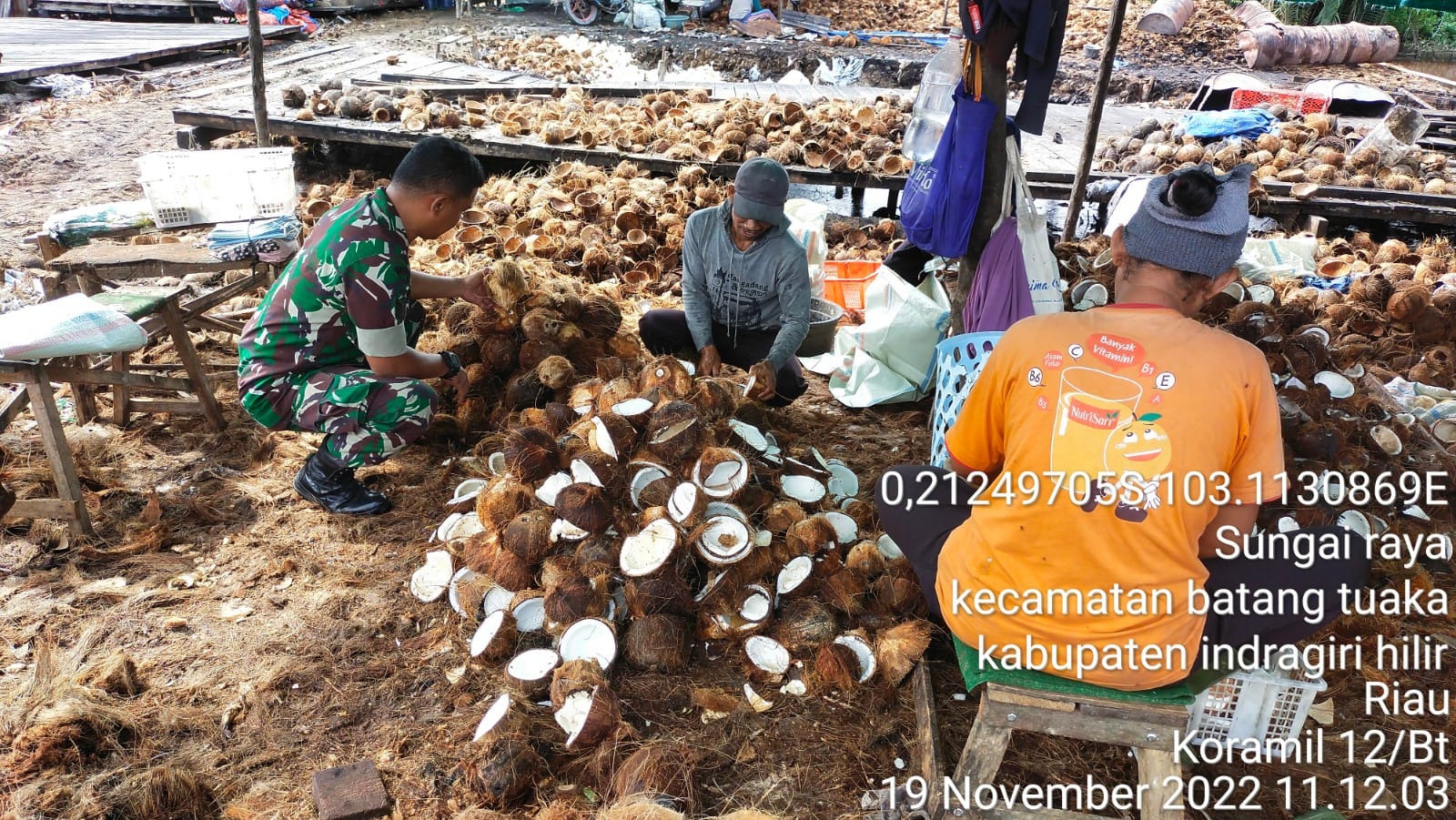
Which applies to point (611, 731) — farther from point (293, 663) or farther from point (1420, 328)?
point (1420, 328)

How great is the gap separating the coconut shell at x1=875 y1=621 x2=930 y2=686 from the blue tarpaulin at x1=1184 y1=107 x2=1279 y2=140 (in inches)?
297

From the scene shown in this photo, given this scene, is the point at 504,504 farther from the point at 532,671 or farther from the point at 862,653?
the point at 862,653

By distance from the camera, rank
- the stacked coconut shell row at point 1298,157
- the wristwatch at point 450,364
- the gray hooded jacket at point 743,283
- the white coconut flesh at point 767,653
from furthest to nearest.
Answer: the stacked coconut shell row at point 1298,157 → the gray hooded jacket at point 743,283 → the wristwatch at point 450,364 → the white coconut flesh at point 767,653

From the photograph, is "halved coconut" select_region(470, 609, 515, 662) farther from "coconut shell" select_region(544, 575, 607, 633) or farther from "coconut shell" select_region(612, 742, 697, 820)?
"coconut shell" select_region(612, 742, 697, 820)

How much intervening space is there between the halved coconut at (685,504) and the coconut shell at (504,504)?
46 cm

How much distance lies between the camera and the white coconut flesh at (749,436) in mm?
3043

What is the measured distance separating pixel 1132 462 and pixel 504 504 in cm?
189

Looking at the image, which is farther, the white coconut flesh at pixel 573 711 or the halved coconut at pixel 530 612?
the halved coconut at pixel 530 612

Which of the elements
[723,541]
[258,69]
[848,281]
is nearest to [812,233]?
[848,281]

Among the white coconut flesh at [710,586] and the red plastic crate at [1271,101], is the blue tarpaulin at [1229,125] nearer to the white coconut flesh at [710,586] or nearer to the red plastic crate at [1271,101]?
the red plastic crate at [1271,101]

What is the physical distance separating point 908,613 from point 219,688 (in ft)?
6.48

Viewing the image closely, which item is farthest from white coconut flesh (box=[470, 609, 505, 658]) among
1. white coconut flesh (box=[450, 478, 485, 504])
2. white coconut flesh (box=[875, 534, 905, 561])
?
white coconut flesh (box=[875, 534, 905, 561])

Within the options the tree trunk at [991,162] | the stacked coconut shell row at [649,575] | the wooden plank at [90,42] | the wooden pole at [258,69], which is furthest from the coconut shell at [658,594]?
the wooden plank at [90,42]

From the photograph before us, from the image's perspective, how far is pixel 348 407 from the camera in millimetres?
3059
